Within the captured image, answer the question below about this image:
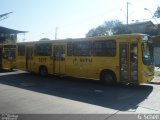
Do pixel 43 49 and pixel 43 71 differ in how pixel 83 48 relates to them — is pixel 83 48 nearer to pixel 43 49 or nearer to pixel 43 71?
pixel 43 49

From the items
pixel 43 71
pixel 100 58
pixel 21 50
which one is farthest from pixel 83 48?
pixel 21 50

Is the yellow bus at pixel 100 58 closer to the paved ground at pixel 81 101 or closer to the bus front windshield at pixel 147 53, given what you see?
the bus front windshield at pixel 147 53

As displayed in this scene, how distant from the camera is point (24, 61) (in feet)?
69.7

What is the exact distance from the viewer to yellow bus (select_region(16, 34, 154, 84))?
13.3m

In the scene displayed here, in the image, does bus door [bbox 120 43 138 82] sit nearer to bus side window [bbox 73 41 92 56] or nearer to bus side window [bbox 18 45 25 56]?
bus side window [bbox 73 41 92 56]

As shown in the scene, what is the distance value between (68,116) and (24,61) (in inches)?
558

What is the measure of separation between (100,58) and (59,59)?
3934 millimetres

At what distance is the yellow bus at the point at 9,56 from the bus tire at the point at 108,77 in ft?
35.6

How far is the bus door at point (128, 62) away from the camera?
13242 millimetres

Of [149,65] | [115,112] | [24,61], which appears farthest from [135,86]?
[24,61]

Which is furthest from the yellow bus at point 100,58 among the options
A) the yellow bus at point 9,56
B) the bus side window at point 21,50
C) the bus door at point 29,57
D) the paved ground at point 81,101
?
the yellow bus at point 9,56

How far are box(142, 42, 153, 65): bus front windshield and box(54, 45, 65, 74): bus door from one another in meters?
6.12

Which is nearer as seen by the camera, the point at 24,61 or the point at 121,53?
the point at 121,53

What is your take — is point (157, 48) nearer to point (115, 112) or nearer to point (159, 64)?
point (159, 64)
